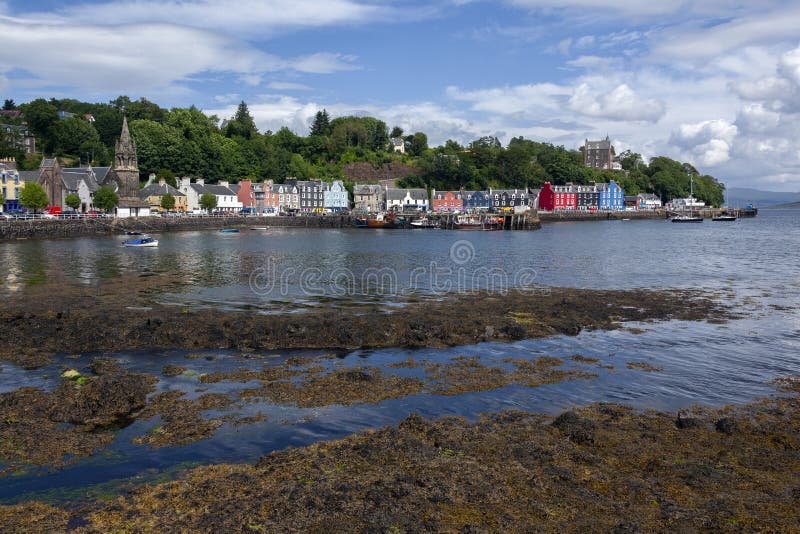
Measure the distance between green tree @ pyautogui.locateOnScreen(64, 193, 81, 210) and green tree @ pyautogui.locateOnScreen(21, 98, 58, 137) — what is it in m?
45.6

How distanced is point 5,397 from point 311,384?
7.97m

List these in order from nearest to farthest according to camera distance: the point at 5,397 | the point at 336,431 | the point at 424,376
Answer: the point at 336,431, the point at 5,397, the point at 424,376

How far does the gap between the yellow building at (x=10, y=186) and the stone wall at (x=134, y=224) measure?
14.8m

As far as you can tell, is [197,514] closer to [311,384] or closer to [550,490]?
[550,490]

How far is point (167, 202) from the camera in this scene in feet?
392

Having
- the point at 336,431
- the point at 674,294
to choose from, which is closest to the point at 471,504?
the point at 336,431

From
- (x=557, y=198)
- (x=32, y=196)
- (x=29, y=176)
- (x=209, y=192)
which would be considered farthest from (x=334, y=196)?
(x=32, y=196)

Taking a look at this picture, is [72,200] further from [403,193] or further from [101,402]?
[101,402]

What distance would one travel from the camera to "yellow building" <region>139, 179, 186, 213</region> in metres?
120

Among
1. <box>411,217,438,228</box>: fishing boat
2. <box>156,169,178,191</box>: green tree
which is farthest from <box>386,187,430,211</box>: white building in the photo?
<box>156,169,178,191</box>: green tree

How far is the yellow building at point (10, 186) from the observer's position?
93812 millimetres

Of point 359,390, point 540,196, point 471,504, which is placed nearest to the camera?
point 471,504

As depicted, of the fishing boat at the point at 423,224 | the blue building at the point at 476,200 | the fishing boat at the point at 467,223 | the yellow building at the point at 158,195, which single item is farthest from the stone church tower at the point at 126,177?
the blue building at the point at 476,200

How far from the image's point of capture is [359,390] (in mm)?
16766
